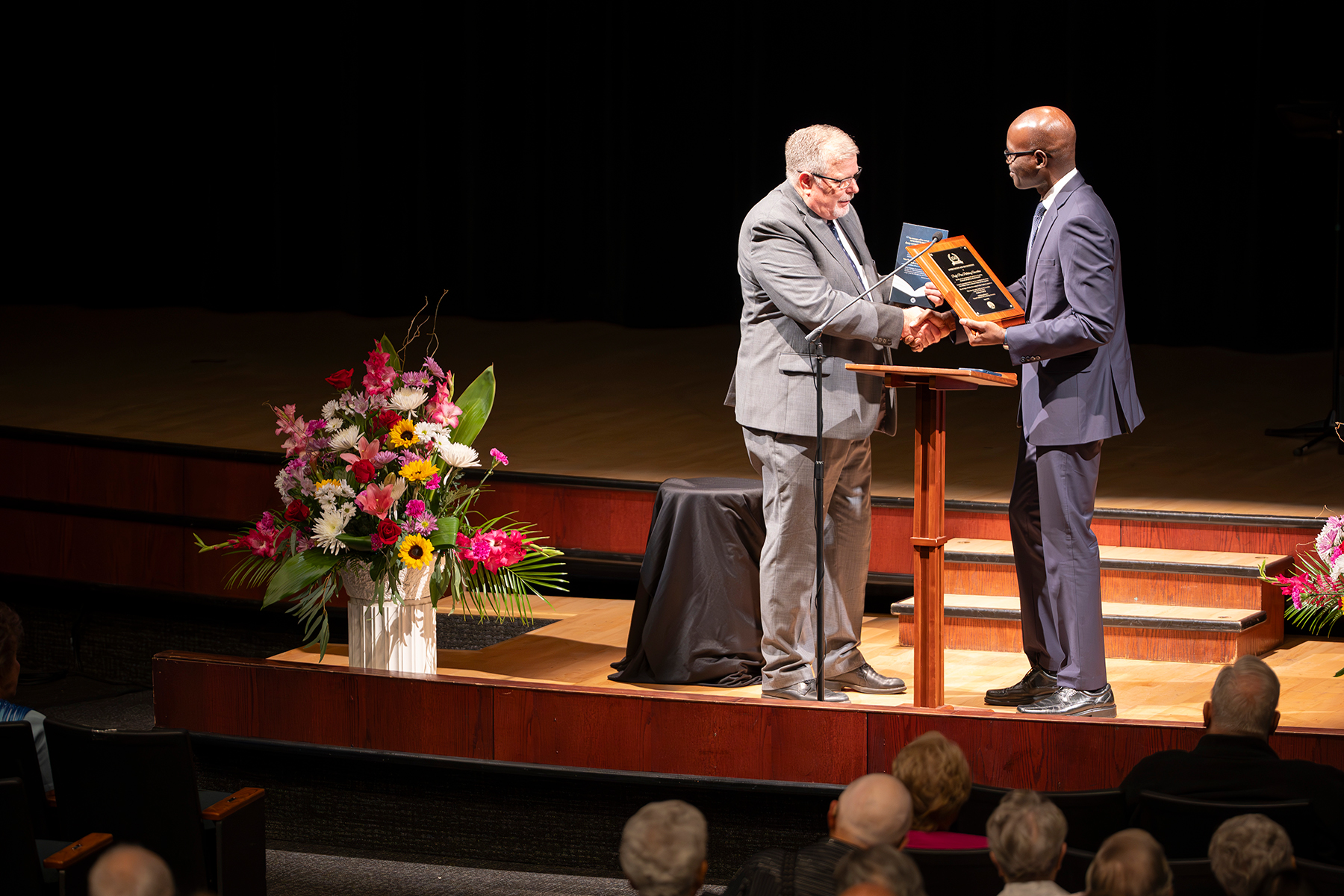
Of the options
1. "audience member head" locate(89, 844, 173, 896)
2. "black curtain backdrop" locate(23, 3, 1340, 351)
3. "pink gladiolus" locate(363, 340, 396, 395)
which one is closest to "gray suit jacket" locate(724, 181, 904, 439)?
"pink gladiolus" locate(363, 340, 396, 395)

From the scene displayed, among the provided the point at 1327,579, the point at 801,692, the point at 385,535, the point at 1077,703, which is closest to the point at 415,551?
the point at 385,535

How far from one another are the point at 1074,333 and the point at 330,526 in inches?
63.2

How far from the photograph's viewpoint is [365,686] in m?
3.37

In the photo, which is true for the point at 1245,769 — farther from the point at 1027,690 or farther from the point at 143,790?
the point at 143,790

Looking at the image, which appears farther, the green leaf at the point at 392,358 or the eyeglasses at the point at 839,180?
the green leaf at the point at 392,358

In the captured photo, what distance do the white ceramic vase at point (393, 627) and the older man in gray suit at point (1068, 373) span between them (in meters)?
1.33

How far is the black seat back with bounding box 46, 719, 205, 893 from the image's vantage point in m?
2.53

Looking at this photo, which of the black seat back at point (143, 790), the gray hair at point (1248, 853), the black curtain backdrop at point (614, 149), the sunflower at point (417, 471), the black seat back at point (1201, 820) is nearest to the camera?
the gray hair at point (1248, 853)

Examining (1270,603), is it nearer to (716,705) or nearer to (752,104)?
(716,705)

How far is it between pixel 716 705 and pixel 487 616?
4.86 ft

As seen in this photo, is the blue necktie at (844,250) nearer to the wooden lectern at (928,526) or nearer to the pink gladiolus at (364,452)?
the wooden lectern at (928,526)

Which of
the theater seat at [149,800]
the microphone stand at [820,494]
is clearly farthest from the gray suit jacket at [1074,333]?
the theater seat at [149,800]

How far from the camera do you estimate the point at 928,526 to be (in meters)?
3.13

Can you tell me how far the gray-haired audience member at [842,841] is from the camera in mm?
1974
